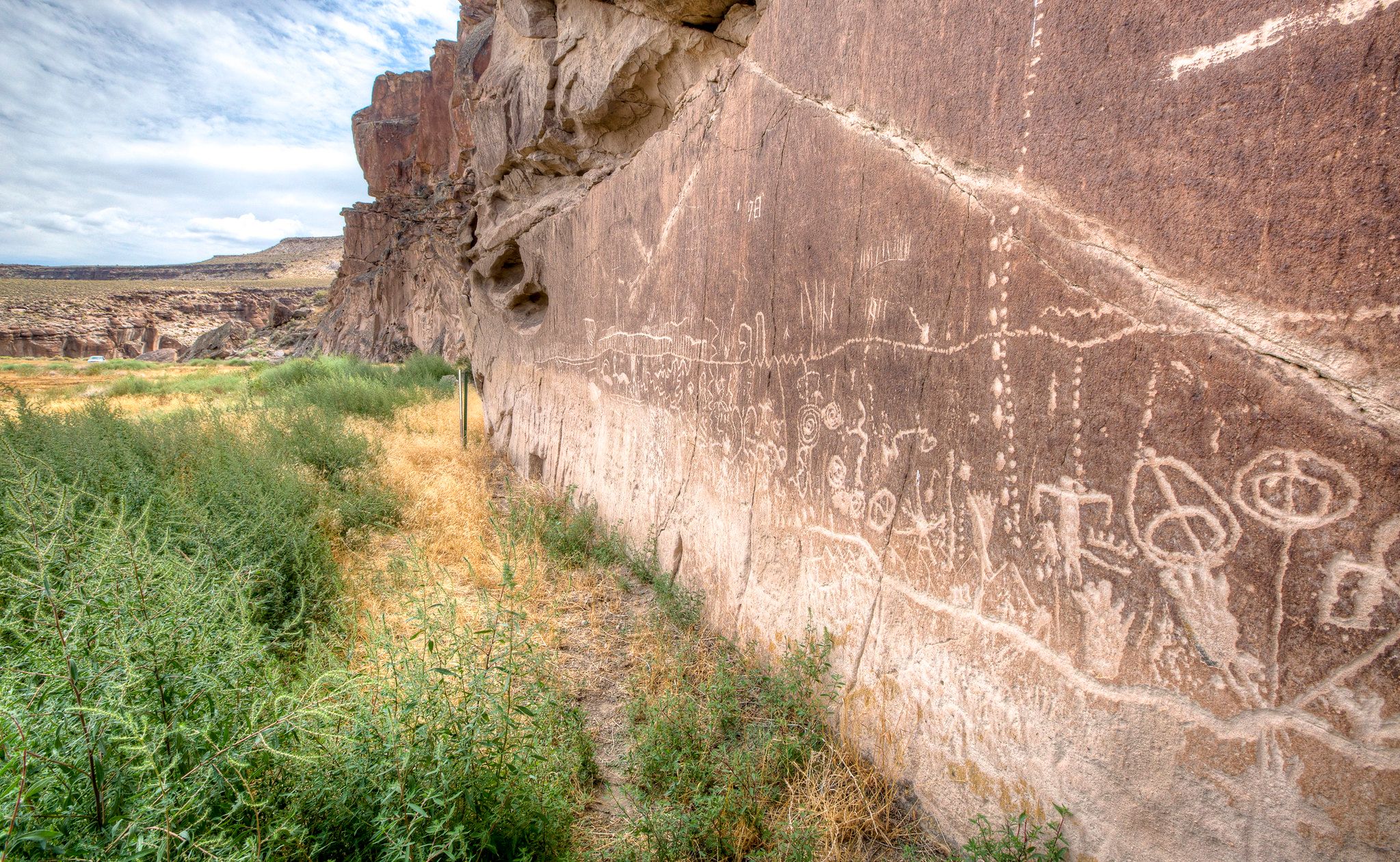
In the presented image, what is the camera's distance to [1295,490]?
3.87 feet

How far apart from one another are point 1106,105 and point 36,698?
2.79 meters

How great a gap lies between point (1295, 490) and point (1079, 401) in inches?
16.8

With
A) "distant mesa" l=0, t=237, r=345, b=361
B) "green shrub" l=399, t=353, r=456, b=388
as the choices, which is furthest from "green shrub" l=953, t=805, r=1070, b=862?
"distant mesa" l=0, t=237, r=345, b=361

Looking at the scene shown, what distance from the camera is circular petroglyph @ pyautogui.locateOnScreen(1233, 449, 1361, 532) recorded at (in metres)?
1.13

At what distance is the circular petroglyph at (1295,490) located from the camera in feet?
3.71

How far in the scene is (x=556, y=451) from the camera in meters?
5.26

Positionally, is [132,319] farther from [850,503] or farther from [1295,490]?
[1295,490]

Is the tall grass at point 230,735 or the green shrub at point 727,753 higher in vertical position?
the tall grass at point 230,735

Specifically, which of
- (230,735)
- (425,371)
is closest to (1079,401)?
(230,735)

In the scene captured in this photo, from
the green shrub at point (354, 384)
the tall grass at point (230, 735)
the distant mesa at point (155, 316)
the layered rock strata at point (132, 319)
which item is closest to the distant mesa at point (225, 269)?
the distant mesa at point (155, 316)

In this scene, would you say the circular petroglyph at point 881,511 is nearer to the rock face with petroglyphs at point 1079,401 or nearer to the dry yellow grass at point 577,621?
the rock face with petroglyphs at point 1079,401

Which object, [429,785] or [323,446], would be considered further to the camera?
[323,446]

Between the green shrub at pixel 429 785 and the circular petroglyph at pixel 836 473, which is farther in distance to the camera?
the circular petroglyph at pixel 836 473

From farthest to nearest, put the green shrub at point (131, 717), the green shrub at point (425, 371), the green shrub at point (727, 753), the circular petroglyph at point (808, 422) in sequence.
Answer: the green shrub at point (425, 371) → the circular petroglyph at point (808, 422) → the green shrub at point (727, 753) → the green shrub at point (131, 717)
